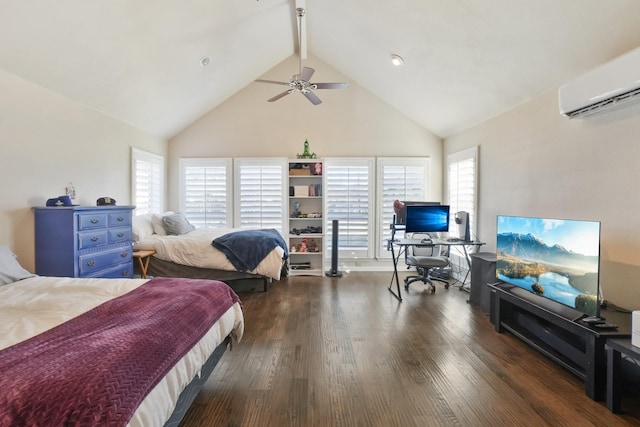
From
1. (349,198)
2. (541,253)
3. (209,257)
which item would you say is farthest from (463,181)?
(209,257)

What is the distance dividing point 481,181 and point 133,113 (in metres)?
5.04

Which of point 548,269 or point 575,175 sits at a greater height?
point 575,175

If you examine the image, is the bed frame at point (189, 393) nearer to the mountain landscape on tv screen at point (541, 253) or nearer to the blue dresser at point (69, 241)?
the blue dresser at point (69, 241)

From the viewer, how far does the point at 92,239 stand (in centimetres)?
303

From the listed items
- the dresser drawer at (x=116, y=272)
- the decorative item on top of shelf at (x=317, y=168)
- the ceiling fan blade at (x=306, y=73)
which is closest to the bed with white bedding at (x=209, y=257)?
the dresser drawer at (x=116, y=272)

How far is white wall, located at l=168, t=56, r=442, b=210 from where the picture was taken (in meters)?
5.80

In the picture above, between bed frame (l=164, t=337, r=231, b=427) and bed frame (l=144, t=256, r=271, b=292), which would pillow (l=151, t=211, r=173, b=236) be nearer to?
bed frame (l=144, t=256, r=271, b=292)

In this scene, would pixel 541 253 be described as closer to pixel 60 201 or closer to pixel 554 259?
pixel 554 259

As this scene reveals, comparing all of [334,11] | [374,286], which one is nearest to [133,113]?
[334,11]

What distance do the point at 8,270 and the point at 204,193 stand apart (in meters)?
3.63

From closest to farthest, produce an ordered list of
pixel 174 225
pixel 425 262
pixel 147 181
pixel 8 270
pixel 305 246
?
pixel 8 270 < pixel 425 262 < pixel 174 225 < pixel 147 181 < pixel 305 246

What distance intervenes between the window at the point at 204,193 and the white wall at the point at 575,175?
14.4 ft

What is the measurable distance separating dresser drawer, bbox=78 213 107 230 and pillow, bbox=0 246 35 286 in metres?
0.57

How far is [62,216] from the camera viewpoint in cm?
288
